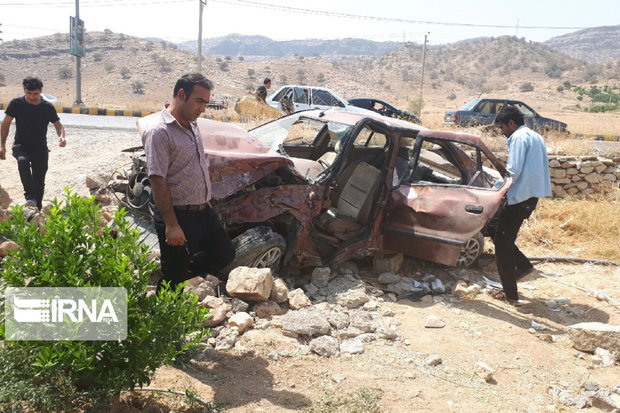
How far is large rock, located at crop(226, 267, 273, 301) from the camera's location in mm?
4359

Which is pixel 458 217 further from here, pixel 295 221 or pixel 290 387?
pixel 290 387

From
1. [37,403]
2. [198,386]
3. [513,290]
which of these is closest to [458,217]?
[513,290]

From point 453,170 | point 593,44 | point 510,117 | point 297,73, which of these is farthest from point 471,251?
point 593,44

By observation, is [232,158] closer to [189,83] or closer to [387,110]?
[189,83]

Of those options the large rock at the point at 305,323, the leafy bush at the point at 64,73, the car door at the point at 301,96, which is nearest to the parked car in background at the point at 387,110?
the car door at the point at 301,96

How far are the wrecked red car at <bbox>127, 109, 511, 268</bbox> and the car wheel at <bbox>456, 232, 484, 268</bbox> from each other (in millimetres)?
16

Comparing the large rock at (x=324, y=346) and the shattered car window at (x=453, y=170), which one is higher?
the shattered car window at (x=453, y=170)

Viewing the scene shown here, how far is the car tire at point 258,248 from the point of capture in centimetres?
479

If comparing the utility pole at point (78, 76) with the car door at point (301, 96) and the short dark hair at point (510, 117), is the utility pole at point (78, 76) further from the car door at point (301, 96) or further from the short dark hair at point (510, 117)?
the short dark hair at point (510, 117)

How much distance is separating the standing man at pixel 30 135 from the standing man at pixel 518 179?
4.91m

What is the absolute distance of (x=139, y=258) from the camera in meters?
2.78

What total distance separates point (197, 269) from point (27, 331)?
1369mm

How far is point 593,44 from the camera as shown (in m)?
123

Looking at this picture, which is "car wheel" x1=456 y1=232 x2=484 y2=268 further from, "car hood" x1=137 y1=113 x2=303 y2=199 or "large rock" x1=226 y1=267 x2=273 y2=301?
"large rock" x1=226 y1=267 x2=273 y2=301
